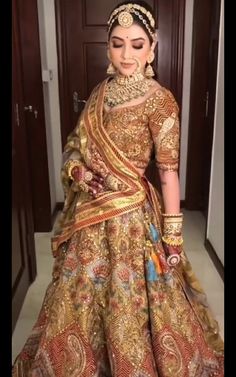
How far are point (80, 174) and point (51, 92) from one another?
187cm

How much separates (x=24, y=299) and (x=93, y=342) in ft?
2.75

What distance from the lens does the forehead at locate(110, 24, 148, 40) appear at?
119 cm

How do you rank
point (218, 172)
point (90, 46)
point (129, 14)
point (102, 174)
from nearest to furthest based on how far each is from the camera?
point (129, 14), point (102, 174), point (218, 172), point (90, 46)

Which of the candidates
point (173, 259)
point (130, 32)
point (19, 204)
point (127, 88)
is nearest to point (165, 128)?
point (127, 88)

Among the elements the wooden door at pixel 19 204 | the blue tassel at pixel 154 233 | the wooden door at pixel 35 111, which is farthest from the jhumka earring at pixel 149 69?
the wooden door at pixel 35 111

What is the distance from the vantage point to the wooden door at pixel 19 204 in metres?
1.91

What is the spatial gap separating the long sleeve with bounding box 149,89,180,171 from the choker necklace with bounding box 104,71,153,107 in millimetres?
51

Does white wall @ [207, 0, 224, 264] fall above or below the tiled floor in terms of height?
above

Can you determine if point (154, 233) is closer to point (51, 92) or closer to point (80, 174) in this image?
point (80, 174)

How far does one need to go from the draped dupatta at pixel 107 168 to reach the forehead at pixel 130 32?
180 millimetres

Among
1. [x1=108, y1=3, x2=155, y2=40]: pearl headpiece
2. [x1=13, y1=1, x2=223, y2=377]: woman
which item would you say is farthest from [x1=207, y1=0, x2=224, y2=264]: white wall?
[x1=108, y1=3, x2=155, y2=40]: pearl headpiece

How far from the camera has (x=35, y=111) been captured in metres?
2.62

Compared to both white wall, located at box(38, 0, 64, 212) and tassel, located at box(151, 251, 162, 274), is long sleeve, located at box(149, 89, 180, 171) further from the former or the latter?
white wall, located at box(38, 0, 64, 212)

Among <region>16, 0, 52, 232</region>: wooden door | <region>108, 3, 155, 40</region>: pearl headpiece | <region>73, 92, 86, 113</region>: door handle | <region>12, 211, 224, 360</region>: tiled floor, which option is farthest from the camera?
<region>73, 92, 86, 113</region>: door handle
